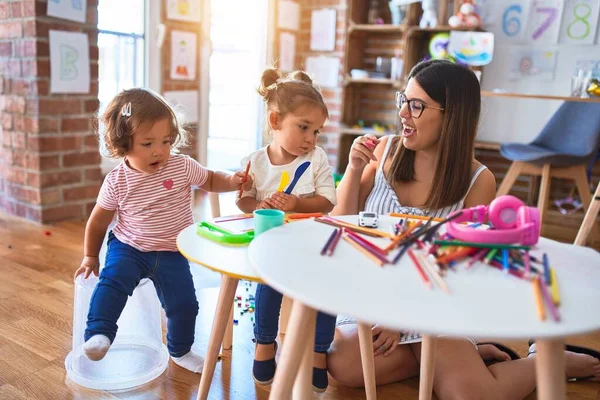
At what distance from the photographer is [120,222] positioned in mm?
1511

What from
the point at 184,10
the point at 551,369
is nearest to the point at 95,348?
the point at 551,369

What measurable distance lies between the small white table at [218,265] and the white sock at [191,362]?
241 millimetres

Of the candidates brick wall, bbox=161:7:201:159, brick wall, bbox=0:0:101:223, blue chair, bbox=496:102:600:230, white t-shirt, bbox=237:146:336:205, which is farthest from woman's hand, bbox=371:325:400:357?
brick wall, bbox=161:7:201:159

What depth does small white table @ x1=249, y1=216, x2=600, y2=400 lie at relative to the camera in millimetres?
664

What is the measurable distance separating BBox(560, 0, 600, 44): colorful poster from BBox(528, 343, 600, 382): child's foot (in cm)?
260

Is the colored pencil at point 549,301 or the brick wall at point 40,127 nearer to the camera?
the colored pencil at point 549,301

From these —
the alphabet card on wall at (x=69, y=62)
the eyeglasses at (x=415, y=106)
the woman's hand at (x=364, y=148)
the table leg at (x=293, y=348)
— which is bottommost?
the table leg at (x=293, y=348)

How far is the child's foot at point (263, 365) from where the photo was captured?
1434mm

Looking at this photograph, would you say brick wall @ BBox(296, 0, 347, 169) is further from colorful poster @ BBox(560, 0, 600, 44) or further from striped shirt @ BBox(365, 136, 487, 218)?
striped shirt @ BBox(365, 136, 487, 218)

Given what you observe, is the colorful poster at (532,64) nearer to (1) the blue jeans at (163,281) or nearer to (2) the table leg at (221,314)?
(1) the blue jeans at (163,281)

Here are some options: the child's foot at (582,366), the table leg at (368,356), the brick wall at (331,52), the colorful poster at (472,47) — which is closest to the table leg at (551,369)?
the table leg at (368,356)

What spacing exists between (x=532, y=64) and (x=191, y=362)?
3.10m

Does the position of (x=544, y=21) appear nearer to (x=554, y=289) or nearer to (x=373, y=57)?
(x=373, y=57)

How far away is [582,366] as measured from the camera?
60.1 inches
